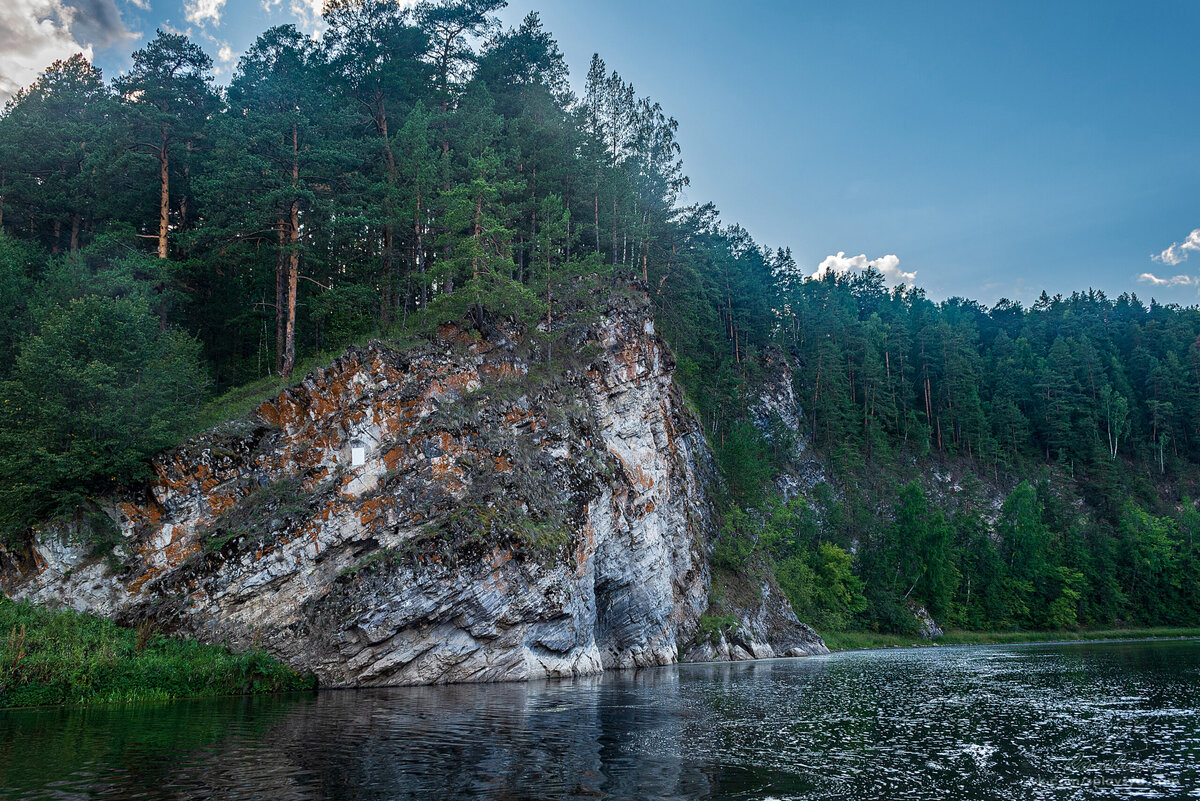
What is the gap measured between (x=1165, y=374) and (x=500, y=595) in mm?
122596

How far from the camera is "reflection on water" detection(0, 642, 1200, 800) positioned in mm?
11922

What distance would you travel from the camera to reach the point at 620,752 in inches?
602

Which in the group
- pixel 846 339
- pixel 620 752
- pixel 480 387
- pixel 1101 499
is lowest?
pixel 620 752

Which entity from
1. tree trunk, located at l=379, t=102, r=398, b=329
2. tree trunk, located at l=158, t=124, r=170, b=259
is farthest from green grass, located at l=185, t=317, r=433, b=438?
tree trunk, located at l=158, t=124, r=170, b=259

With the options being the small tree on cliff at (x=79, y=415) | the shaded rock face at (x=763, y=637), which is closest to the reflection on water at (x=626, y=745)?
the small tree on cliff at (x=79, y=415)

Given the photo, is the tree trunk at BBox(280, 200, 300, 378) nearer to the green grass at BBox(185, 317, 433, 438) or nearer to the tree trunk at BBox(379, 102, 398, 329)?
the green grass at BBox(185, 317, 433, 438)

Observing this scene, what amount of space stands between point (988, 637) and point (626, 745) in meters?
75.0

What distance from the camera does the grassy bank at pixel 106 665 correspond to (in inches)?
925

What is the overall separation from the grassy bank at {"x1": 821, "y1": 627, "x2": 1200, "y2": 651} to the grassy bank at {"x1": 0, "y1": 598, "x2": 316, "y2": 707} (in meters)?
51.2

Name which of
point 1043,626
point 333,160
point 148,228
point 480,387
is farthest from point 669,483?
point 1043,626

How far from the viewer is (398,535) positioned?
31375 millimetres

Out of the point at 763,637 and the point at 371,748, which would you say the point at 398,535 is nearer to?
the point at 371,748

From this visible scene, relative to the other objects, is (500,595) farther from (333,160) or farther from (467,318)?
(333,160)

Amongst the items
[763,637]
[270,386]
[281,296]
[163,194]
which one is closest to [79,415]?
[270,386]
